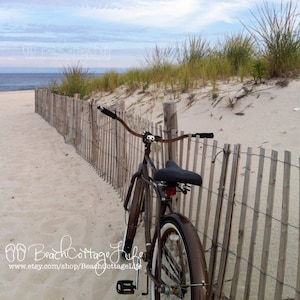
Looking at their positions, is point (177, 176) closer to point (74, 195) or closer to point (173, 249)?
point (173, 249)

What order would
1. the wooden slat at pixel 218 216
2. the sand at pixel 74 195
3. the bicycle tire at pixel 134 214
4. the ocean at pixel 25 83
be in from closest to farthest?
the wooden slat at pixel 218 216 → the bicycle tire at pixel 134 214 → the sand at pixel 74 195 → the ocean at pixel 25 83

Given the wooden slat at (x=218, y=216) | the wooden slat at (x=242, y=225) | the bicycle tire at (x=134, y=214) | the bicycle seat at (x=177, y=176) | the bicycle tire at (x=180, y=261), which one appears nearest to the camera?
the bicycle tire at (x=180, y=261)

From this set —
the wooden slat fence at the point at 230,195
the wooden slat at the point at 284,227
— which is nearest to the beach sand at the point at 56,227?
the wooden slat fence at the point at 230,195

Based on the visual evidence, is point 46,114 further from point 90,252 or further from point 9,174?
point 90,252

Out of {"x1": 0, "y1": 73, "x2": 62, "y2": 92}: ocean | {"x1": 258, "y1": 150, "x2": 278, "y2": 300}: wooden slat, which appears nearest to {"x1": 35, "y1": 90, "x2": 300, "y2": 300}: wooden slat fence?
{"x1": 258, "y1": 150, "x2": 278, "y2": 300}: wooden slat

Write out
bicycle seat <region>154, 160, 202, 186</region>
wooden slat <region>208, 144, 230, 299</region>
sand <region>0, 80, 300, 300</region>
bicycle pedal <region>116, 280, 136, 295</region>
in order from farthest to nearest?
sand <region>0, 80, 300, 300</region>
bicycle pedal <region>116, 280, 136, 295</region>
wooden slat <region>208, 144, 230, 299</region>
bicycle seat <region>154, 160, 202, 186</region>

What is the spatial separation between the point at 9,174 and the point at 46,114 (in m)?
5.70

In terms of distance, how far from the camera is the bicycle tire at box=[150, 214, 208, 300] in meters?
1.96

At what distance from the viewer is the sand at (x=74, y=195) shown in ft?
10.3

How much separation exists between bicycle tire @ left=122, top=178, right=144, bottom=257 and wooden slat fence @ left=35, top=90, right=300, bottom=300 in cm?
39

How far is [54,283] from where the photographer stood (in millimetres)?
3051

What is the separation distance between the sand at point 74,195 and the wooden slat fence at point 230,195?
1.23 ft

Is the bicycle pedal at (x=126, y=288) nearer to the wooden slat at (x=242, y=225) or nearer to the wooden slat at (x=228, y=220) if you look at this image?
the wooden slat at (x=228, y=220)

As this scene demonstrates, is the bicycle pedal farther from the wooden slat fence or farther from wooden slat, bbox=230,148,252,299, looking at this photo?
wooden slat, bbox=230,148,252,299
